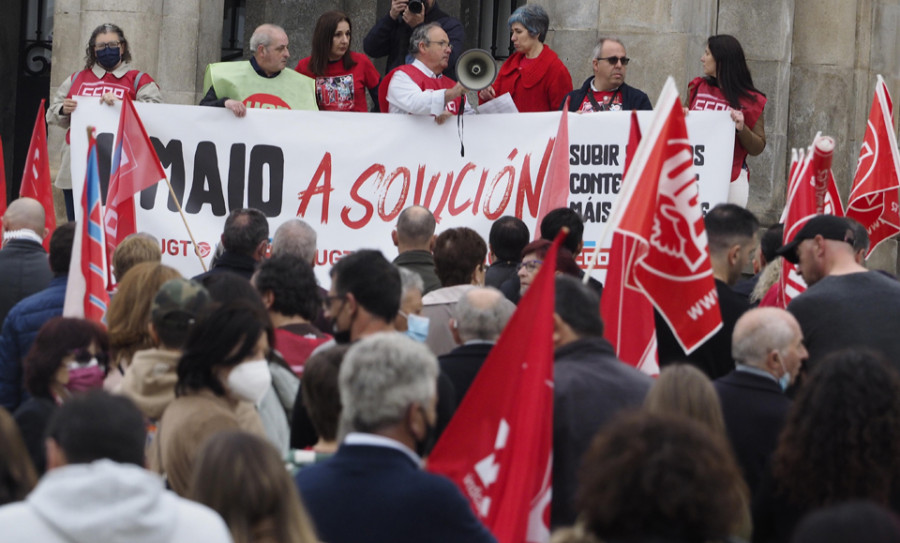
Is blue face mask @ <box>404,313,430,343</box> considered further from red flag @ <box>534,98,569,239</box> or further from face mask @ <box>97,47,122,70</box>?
face mask @ <box>97,47,122,70</box>

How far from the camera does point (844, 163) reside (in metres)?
13.9

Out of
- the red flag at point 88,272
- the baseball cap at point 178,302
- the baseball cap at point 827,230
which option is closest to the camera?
the baseball cap at point 178,302

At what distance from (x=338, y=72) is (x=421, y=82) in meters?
0.73

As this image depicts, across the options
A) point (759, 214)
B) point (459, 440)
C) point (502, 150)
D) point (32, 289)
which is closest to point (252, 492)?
point (459, 440)

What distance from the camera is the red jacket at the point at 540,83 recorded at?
35.3ft

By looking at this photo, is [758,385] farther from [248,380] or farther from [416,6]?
[416,6]

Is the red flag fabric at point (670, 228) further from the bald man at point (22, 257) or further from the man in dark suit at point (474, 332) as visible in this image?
the bald man at point (22, 257)

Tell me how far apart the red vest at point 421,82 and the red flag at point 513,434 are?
5463 millimetres

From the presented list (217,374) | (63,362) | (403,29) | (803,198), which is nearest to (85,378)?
(63,362)

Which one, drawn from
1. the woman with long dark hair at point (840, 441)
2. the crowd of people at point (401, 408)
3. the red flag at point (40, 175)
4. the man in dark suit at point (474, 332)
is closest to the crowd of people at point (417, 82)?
the red flag at point (40, 175)

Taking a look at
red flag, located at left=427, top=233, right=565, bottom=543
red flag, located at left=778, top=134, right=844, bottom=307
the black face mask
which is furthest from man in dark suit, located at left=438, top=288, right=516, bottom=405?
red flag, located at left=778, top=134, right=844, bottom=307

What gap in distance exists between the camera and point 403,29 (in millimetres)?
11273

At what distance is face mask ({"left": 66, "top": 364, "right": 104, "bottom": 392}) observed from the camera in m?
→ 5.17

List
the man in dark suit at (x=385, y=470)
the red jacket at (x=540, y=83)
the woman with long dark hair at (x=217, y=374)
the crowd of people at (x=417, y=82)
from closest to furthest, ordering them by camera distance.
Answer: the man in dark suit at (x=385, y=470)
the woman with long dark hair at (x=217, y=374)
the crowd of people at (x=417, y=82)
the red jacket at (x=540, y=83)
